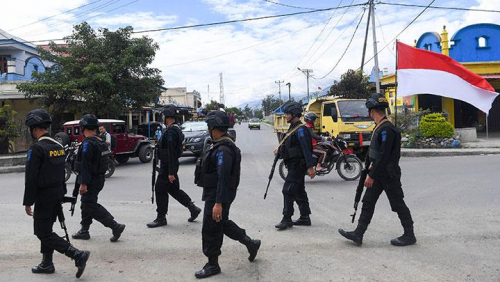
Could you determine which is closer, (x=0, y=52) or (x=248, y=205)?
(x=248, y=205)

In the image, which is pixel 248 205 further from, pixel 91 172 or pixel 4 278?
pixel 4 278

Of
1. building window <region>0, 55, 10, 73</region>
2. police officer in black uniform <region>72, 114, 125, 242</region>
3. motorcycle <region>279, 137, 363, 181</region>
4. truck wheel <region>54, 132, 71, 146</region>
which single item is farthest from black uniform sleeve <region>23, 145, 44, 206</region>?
building window <region>0, 55, 10, 73</region>

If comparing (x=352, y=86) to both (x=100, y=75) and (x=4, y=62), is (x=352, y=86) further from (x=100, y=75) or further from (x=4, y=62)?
(x=4, y=62)

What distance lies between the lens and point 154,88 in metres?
19.5

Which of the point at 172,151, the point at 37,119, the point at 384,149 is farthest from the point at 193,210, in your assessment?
the point at 384,149

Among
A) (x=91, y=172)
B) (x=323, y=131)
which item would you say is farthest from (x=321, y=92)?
(x=91, y=172)

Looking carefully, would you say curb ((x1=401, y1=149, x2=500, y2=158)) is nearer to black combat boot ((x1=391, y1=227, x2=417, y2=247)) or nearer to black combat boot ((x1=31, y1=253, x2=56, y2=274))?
black combat boot ((x1=391, y1=227, x2=417, y2=247))

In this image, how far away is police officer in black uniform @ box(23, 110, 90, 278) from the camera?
4.00 m

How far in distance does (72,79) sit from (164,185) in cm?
1403

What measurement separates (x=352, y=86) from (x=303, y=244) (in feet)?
53.9

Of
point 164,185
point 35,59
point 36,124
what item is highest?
point 35,59

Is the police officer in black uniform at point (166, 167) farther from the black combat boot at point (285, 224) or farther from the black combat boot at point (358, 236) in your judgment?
the black combat boot at point (358, 236)

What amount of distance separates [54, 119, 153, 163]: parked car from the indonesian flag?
9.67m

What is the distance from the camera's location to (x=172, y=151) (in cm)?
593
